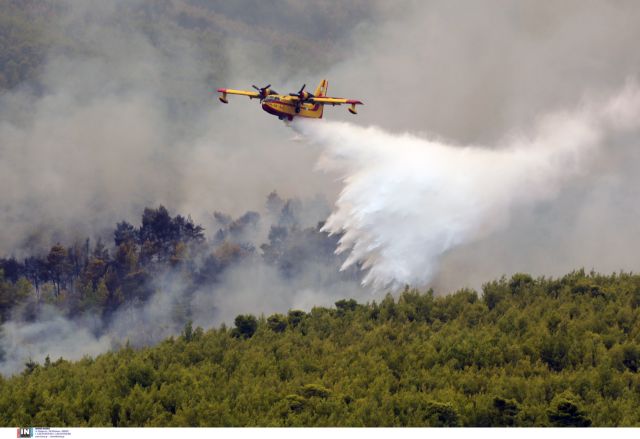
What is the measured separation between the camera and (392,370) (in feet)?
215

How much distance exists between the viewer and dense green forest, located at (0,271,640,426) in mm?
56969

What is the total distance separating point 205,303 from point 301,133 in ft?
198

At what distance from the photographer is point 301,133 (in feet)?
315

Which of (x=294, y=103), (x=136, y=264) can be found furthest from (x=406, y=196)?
(x=136, y=264)

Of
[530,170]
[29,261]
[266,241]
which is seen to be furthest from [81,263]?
[530,170]

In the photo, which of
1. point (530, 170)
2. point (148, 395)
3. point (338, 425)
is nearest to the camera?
point (338, 425)

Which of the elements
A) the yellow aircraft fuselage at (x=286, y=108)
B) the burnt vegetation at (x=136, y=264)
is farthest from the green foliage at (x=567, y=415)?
the burnt vegetation at (x=136, y=264)

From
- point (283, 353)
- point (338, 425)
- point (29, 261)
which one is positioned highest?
point (29, 261)

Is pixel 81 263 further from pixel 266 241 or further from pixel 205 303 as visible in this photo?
pixel 266 241

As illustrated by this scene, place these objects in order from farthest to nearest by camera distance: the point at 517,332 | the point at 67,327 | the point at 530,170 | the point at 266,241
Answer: the point at 266,241, the point at 67,327, the point at 530,170, the point at 517,332
